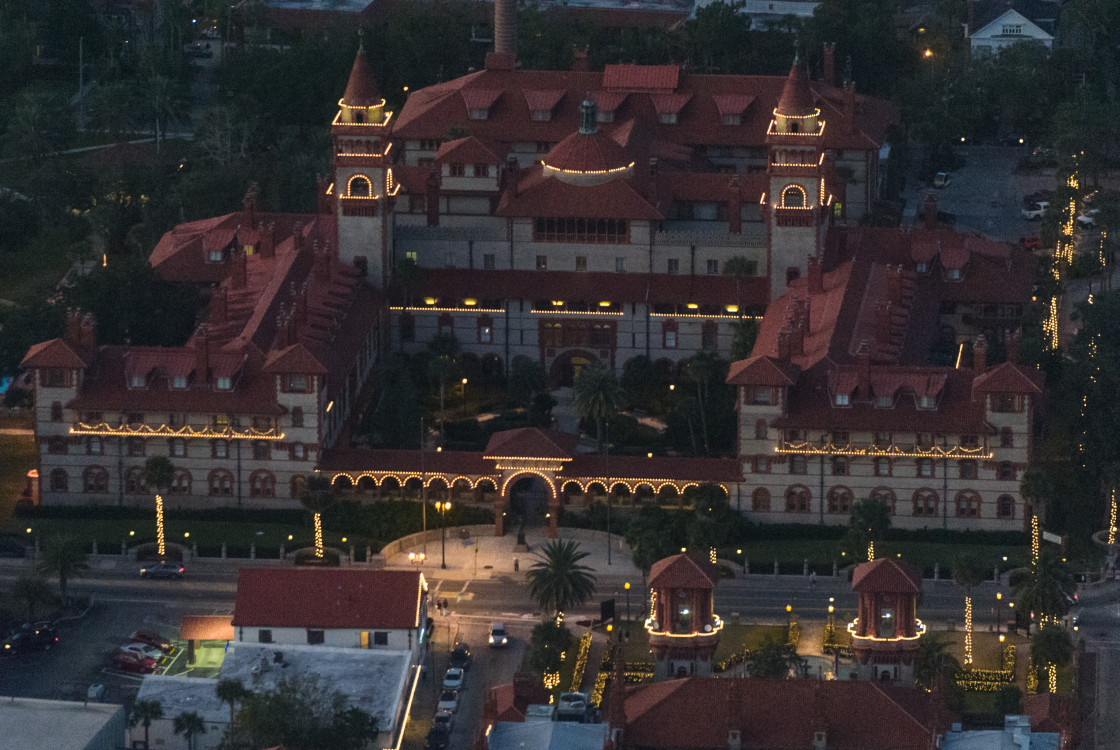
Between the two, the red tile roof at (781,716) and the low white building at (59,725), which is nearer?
the low white building at (59,725)

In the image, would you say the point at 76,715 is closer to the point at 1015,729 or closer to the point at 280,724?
the point at 280,724

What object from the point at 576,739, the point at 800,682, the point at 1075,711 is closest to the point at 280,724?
the point at 576,739

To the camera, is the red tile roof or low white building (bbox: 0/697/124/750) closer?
low white building (bbox: 0/697/124/750)

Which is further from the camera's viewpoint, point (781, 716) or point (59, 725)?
point (59, 725)

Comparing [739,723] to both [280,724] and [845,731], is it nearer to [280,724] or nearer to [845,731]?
[845,731]

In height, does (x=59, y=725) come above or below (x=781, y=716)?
below
